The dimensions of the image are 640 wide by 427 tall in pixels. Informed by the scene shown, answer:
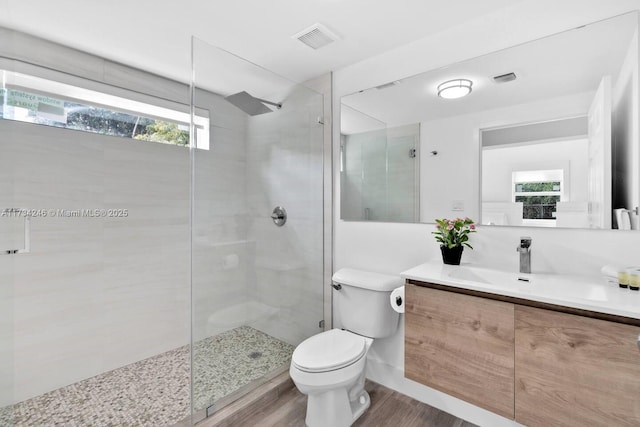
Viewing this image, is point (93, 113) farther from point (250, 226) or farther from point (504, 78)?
point (504, 78)

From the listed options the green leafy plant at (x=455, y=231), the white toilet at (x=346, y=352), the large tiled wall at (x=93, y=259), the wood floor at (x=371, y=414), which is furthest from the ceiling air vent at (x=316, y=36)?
the wood floor at (x=371, y=414)

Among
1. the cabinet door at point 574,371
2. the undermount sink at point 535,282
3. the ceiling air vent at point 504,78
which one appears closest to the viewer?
the cabinet door at point 574,371

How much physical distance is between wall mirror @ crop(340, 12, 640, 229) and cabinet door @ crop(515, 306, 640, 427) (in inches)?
23.8

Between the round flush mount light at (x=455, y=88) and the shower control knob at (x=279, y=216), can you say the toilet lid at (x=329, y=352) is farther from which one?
the round flush mount light at (x=455, y=88)

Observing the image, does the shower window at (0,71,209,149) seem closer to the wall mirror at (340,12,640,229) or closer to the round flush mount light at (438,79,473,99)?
the wall mirror at (340,12,640,229)

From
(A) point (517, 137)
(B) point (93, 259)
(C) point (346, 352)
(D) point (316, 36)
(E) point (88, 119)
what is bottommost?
(C) point (346, 352)

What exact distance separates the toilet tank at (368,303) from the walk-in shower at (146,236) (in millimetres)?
409

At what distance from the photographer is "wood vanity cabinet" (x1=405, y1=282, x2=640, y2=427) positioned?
104 centimetres

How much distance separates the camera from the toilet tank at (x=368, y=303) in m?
1.89

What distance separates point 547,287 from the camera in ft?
4.19

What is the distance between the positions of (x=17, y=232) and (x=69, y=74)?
110 cm

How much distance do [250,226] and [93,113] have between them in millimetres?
A: 1437

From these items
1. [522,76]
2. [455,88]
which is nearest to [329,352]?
[455,88]

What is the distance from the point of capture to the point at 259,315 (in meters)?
2.02
